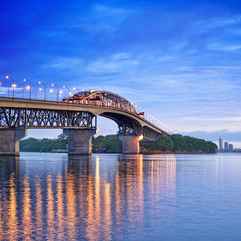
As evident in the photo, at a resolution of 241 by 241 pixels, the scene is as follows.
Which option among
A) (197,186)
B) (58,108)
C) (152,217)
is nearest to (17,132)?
(58,108)

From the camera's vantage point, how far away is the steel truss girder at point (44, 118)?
16338 cm

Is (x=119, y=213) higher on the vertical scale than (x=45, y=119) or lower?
lower

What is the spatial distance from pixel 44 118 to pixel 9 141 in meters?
19.6

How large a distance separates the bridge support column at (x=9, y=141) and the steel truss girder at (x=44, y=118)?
263 centimetres

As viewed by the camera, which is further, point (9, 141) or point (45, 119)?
point (45, 119)

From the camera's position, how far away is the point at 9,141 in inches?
6324

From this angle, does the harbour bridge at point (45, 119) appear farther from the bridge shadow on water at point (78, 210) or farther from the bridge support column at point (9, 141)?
the bridge shadow on water at point (78, 210)

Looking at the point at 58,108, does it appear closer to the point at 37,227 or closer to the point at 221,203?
the point at 221,203

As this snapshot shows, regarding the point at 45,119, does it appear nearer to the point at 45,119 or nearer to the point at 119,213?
the point at 45,119

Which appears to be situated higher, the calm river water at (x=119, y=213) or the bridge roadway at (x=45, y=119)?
the bridge roadway at (x=45, y=119)

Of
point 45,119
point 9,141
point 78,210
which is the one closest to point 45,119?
point 45,119

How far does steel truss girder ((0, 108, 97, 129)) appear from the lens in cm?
16338

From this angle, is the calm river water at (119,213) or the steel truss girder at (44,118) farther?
the steel truss girder at (44,118)

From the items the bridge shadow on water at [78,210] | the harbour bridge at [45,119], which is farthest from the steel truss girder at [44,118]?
the bridge shadow on water at [78,210]
